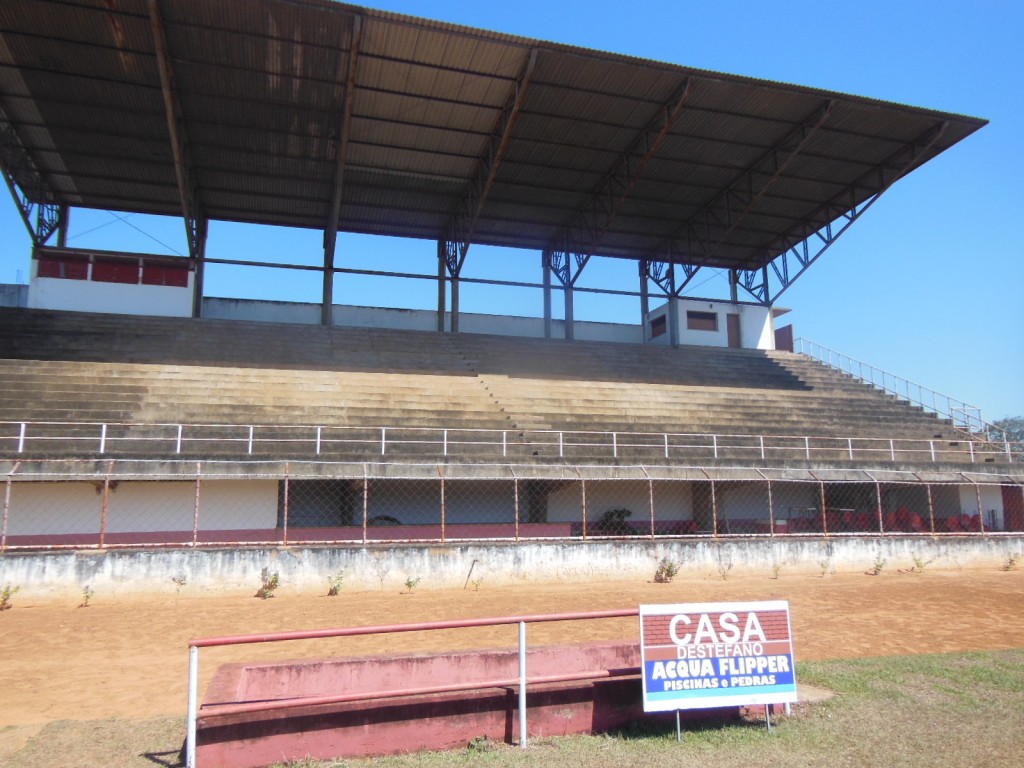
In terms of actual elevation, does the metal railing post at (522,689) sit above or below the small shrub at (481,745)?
above

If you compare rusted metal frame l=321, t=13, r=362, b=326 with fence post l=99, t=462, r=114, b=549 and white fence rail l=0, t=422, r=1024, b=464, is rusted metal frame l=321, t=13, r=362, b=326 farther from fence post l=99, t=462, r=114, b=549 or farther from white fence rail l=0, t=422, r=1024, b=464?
fence post l=99, t=462, r=114, b=549

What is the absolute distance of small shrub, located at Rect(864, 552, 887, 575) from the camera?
2056 cm

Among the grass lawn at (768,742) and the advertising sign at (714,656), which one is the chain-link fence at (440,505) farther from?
the advertising sign at (714,656)

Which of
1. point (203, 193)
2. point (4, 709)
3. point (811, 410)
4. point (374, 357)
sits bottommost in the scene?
point (4, 709)

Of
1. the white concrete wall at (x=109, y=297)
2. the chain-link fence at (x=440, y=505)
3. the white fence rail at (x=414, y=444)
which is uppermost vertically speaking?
the white concrete wall at (x=109, y=297)

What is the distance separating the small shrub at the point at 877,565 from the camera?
20.6 m

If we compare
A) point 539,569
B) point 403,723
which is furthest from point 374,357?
point 403,723

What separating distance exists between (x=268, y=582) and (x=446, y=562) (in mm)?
4121

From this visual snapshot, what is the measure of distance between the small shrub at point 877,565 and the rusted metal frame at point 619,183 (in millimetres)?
16953

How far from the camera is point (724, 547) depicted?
64.8 feet

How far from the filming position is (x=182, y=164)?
28.0 m

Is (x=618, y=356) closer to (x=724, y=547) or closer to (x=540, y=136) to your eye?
(x=540, y=136)

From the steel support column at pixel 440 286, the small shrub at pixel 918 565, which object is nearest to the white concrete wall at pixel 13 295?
the steel support column at pixel 440 286

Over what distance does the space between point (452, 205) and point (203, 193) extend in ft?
38.1
